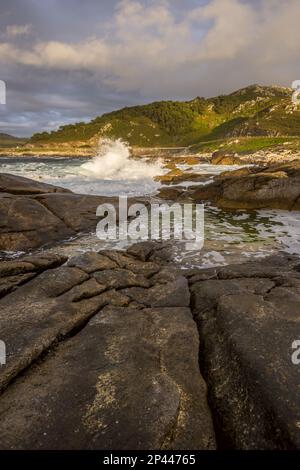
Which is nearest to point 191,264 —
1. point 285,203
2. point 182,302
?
point 182,302

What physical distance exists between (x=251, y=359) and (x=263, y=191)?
15693mm

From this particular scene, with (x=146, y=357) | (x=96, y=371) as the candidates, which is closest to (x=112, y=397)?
(x=96, y=371)

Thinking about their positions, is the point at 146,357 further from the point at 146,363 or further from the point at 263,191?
the point at 263,191

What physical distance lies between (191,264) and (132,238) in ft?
12.0

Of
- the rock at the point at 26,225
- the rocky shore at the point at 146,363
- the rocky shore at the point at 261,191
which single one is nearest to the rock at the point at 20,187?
the rock at the point at 26,225

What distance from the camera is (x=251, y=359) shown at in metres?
3.60

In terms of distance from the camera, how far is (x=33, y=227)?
1168cm
